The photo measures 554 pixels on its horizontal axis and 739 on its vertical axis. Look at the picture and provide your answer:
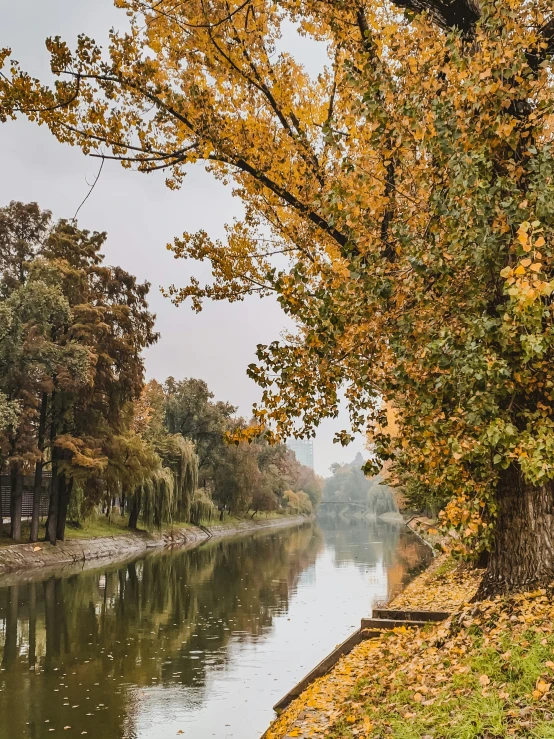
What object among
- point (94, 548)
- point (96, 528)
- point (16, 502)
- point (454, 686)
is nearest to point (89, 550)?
point (94, 548)

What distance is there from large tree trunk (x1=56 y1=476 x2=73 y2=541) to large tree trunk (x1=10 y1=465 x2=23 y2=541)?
1.87 m

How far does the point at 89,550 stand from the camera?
92.9 feet

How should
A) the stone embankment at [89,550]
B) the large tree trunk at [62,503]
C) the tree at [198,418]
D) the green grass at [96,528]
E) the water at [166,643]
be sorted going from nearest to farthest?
1. the water at [166,643]
2. the stone embankment at [89,550]
3. the green grass at [96,528]
4. the large tree trunk at [62,503]
5. the tree at [198,418]

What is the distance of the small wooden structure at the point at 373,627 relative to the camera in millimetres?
8023

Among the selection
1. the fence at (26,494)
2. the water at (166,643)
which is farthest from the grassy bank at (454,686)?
the fence at (26,494)

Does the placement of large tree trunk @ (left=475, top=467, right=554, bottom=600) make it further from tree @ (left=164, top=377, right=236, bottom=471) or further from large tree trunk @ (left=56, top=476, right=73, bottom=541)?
tree @ (left=164, top=377, right=236, bottom=471)

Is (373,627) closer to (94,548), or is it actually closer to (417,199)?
(417,199)

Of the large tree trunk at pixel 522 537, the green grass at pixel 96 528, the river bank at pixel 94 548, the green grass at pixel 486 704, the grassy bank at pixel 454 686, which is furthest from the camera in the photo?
the green grass at pixel 96 528

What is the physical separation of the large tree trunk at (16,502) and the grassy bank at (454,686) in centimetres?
2053

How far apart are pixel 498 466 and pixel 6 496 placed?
94.1 ft

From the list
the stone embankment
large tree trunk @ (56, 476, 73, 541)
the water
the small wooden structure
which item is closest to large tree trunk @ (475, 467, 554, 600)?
the small wooden structure

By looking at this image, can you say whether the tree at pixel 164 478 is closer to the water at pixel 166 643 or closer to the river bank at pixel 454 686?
the water at pixel 166 643

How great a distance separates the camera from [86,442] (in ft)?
86.3

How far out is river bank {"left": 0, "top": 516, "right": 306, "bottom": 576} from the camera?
23.0 metres
